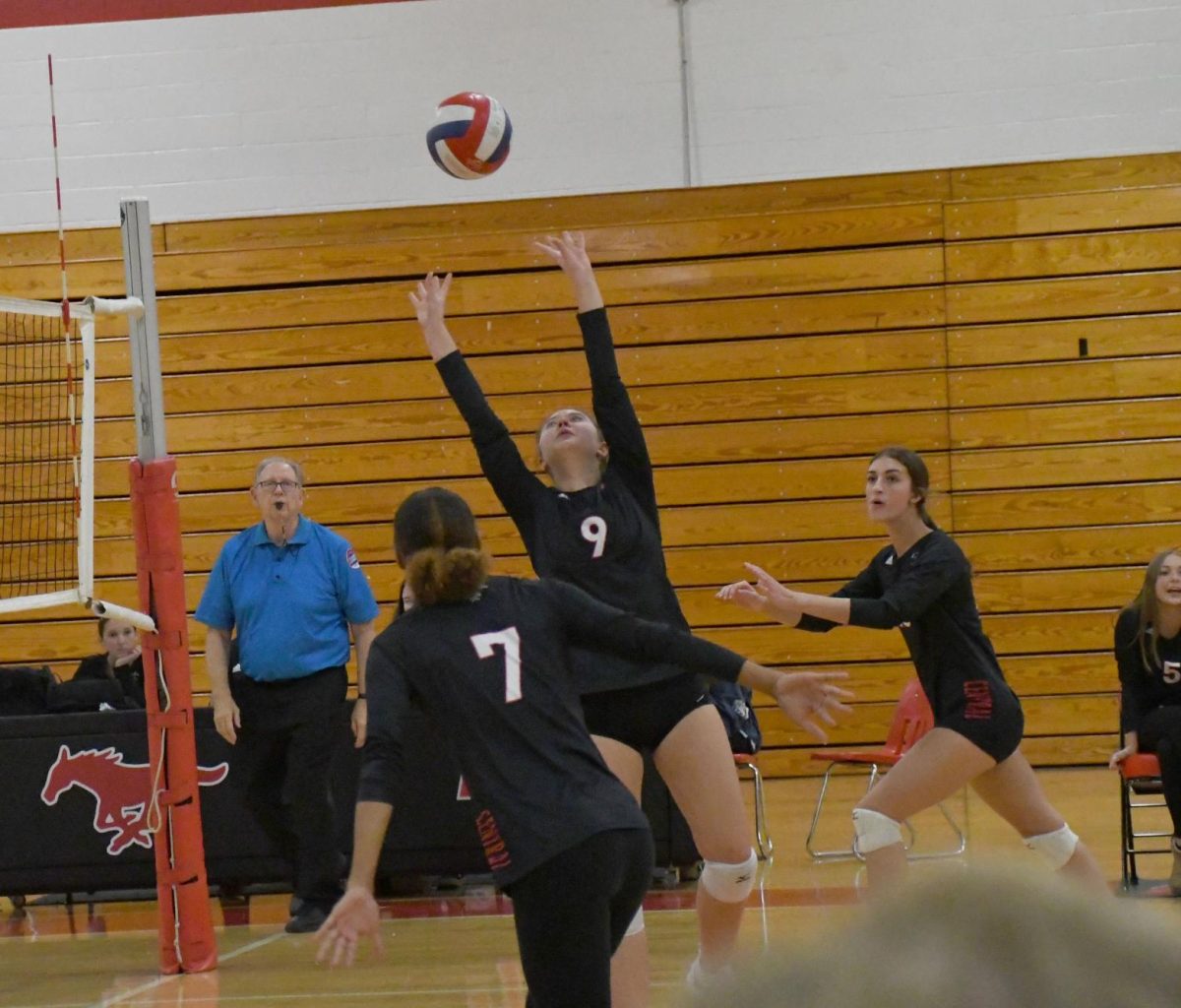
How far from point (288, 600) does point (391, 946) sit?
61.5 inches

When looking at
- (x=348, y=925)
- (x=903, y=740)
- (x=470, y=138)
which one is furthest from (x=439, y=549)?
(x=903, y=740)

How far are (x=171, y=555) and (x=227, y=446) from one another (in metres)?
5.26

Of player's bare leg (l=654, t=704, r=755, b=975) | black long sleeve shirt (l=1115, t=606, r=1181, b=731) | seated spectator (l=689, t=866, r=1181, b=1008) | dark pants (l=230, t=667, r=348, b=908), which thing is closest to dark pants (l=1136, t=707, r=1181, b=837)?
black long sleeve shirt (l=1115, t=606, r=1181, b=731)

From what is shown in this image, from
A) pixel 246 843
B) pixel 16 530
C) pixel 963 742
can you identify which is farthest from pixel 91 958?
pixel 16 530

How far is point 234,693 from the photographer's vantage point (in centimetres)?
716

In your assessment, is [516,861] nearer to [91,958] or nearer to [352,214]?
[91,958]

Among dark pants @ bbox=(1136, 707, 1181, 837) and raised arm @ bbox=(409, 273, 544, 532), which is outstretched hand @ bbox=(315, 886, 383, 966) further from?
dark pants @ bbox=(1136, 707, 1181, 837)

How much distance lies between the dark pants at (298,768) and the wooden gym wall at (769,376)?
4.17 meters

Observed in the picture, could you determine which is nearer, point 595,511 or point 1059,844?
point 595,511

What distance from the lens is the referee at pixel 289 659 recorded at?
22.5 feet

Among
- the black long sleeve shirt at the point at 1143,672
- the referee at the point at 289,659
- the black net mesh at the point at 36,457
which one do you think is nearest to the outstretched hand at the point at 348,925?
the referee at the point at 289,659

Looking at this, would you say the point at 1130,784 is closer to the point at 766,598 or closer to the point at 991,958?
the point at 766,598

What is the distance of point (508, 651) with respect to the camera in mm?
3234

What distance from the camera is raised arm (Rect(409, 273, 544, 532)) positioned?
14.5 ft
